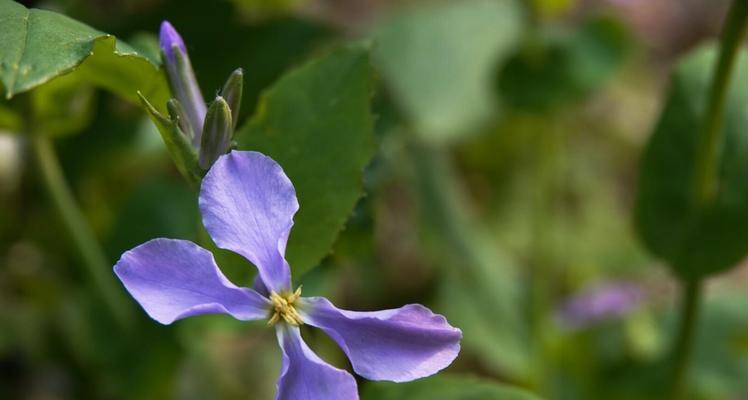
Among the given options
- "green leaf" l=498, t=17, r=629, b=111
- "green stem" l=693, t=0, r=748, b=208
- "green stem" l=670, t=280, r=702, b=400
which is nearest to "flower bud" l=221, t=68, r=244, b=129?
"green stem" l=693, t=0, r=748, b=208

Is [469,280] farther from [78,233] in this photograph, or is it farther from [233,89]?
[233,89]

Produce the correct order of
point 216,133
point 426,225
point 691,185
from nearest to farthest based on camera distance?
1. point 216,133
2. point 691,185
3. point 426,225

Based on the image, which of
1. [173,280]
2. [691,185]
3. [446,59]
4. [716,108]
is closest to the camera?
[173,280]

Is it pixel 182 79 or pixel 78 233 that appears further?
pixel 78 233

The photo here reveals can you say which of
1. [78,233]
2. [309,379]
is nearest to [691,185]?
[309,379]

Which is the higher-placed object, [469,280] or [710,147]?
[710,147]

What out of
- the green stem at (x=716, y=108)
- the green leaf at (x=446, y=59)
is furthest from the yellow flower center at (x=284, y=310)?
the green leaf at (x=446, y=59)

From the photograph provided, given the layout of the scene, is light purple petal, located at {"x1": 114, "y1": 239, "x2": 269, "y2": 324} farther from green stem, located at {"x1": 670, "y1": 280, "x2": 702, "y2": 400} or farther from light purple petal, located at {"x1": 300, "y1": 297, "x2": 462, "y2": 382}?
green stem, located at {"x1": 670, "y1": 280, "x2": 702, "y2": 400}
